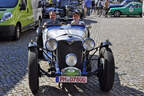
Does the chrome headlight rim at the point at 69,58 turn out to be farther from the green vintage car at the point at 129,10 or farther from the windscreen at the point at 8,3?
the green vintage car at the point at 129,10

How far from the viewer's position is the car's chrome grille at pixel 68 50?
4.89 meters

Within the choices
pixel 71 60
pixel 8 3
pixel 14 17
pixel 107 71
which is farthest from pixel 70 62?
pixel 8 3

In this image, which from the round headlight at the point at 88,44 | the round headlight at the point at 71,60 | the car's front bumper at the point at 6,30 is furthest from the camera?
the car's front bumper at the point at 6,30

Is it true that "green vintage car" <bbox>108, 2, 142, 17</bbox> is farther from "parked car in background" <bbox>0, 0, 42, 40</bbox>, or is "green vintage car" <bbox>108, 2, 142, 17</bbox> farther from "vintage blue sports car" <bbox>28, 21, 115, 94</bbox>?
"vintage blue sports car" <bbox>28, 21, 115, 94</bbox>

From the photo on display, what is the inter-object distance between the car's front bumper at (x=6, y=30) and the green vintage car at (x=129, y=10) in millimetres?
13358

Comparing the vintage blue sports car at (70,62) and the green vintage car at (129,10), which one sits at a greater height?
the green vintage car at (129,10)

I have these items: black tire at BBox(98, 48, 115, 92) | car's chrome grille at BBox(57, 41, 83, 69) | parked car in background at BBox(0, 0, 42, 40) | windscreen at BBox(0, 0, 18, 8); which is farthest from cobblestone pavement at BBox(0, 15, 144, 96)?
windscreen at BBox(0, 0, 18, 8)

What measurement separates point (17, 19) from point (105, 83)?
6511 mm

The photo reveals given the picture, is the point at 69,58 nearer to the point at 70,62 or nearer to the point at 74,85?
the point at 70,62

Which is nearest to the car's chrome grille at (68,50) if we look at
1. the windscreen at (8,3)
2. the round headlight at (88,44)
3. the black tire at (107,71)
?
the round headlight at (88,44)

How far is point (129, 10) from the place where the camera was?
70.4 feet

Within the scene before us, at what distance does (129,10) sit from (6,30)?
1407cm

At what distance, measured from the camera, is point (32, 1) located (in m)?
12.8

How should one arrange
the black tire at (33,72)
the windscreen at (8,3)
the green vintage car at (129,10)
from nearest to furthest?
1. the black tire at (33,72)
2. the windscreen at (8,3)
3. the green vintage car at (129,10)
